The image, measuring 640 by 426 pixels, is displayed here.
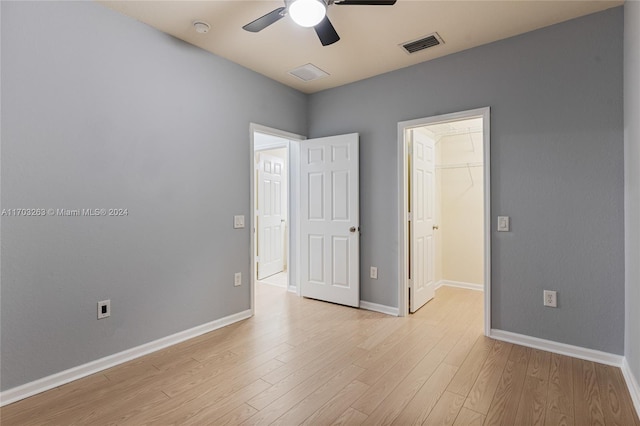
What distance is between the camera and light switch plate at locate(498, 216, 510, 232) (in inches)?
109

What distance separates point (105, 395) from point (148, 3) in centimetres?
269

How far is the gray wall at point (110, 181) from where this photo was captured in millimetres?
1991

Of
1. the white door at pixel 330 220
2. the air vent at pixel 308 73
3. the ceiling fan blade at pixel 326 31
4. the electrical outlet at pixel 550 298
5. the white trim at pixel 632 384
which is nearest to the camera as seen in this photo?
the white trim at pixel 632 384

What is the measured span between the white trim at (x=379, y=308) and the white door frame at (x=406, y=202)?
7cm

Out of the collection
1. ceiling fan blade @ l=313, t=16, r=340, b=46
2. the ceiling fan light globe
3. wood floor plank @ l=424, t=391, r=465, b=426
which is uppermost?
ceiling fan blade @ l=313, t=16, r=340, b=46

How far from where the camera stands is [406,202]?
3.46 meters

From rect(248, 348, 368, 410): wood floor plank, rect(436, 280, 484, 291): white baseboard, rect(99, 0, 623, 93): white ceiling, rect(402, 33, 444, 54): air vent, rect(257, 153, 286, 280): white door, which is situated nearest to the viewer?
rect(248, 348, 368, 410): wood floor plank

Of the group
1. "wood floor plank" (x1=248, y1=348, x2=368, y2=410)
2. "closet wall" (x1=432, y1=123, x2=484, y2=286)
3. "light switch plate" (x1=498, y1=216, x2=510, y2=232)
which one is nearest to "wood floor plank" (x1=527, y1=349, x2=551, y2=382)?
"light switch plate" (x1=498, y1=216, x2=510, y2=232)

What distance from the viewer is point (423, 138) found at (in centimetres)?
378

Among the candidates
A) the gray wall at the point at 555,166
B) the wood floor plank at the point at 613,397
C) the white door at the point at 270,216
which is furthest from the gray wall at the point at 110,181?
the wood floor plank at the point at 613,397

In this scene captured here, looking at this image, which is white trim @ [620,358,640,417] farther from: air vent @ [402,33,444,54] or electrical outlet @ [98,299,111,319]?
electrical outlet @ [98,299,111,319]

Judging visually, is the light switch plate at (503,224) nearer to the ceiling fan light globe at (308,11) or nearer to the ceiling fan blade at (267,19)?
the ceiling fan light globe at (308,11)

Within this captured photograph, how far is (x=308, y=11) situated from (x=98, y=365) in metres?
2.79

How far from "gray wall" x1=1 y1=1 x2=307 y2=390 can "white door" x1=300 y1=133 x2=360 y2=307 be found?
Result: 0.99 m
